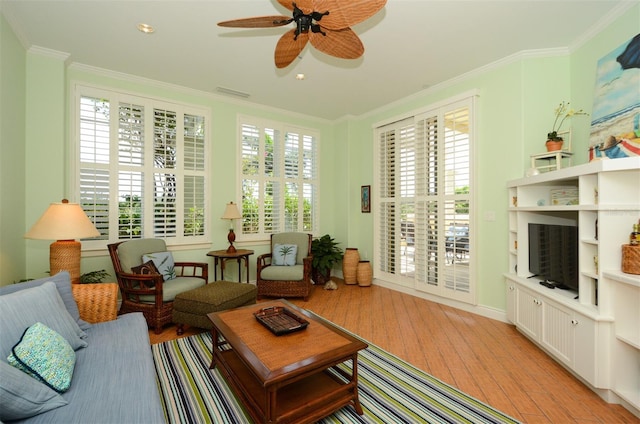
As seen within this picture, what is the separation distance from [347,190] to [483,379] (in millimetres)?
3780

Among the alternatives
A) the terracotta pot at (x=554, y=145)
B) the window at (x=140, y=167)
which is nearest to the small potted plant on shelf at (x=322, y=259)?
the window at (x=140, y=167)

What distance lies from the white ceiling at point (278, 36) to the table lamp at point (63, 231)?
1778mm

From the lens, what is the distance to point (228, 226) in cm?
462

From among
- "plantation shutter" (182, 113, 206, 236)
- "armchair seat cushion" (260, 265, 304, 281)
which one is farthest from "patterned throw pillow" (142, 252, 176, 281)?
"armchair seat cushion" (260, 265, 304, 281)

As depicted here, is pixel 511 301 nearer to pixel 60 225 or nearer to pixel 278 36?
pixel 278 36

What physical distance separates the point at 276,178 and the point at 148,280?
261cm

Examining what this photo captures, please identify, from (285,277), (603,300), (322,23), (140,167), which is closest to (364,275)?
(285,277)

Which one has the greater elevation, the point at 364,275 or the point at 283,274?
the point at 283,274

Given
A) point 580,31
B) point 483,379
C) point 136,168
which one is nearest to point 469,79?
point 580,31

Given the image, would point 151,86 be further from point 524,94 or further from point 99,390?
point 524,94

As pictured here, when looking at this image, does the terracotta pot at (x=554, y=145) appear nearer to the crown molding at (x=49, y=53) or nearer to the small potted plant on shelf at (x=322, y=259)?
the small potted plant on shelf at (x=322, y=259)

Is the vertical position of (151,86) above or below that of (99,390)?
above

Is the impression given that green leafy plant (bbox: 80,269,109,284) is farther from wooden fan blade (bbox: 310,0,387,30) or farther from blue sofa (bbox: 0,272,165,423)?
wooden fan blade (bbox: 310,0,387,30)

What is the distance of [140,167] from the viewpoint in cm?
393
